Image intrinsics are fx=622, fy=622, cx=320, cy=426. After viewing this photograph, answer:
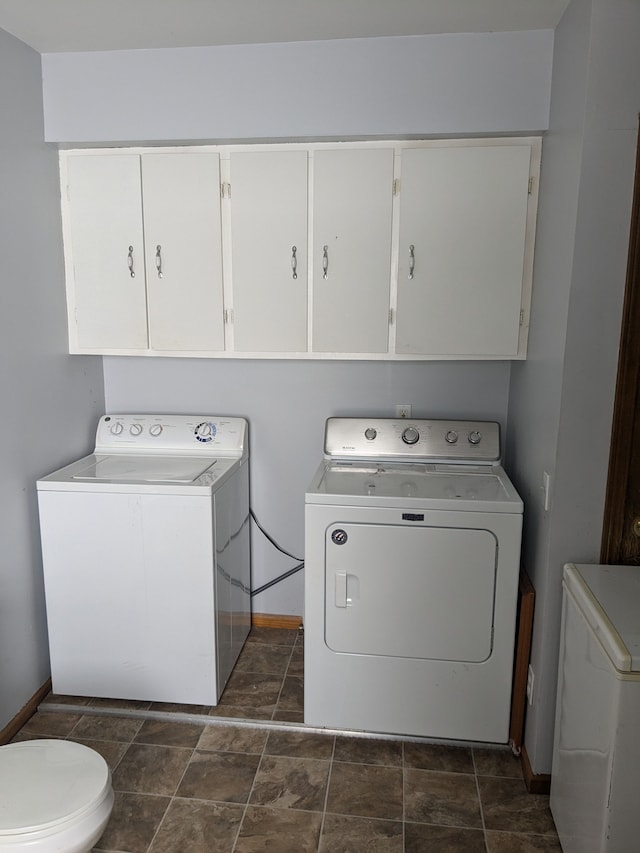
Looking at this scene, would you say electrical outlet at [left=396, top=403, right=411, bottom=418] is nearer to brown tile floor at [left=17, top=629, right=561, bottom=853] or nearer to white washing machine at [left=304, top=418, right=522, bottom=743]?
white washing machine at [left=304, top=418, right=522, bottom=743]

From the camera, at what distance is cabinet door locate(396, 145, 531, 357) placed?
90.4 inches

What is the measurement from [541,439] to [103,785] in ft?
5.36

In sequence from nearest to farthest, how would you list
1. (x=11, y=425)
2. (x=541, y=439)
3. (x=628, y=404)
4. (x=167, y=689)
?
(x=628, y=404), (x=541, y=439), (x=11, y=425), (x=167, y=689)

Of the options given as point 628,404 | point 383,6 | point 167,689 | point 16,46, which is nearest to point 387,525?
point 628,404

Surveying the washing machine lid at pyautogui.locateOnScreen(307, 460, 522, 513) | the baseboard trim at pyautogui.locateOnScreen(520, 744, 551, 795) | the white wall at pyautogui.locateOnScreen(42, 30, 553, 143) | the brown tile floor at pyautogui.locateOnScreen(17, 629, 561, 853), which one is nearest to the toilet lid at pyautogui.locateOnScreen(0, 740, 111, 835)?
the brown tile floor at pyautogui.locateOnScreen(17, 629, 561, 853)

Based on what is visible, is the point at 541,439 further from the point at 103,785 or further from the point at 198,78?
the point at 198,78

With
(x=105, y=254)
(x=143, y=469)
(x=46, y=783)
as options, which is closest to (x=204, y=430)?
(x=143, y=469)

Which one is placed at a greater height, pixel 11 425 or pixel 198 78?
pixel 198 78

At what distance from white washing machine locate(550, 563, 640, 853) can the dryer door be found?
0.32 m

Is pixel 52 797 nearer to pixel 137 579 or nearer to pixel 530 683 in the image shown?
pixel 137 579

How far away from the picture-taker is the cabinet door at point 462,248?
2.29m

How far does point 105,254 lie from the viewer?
100 inches

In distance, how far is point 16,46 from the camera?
223cm

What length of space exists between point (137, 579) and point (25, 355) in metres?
0.95
